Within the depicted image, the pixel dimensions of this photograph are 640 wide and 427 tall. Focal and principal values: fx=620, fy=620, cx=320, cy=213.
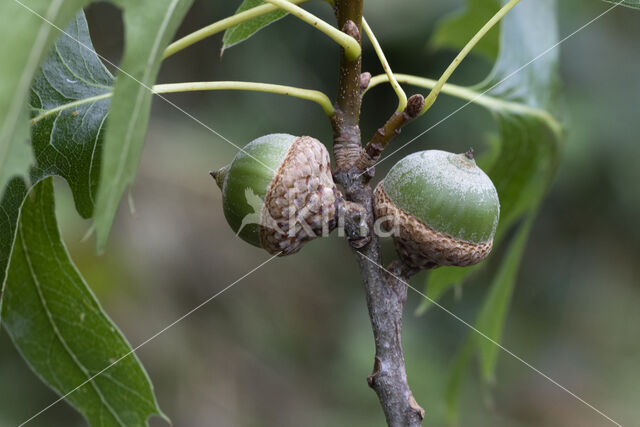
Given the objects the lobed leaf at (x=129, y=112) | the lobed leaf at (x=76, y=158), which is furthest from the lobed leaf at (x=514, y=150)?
the lobed leaf at (x=129, y=112)

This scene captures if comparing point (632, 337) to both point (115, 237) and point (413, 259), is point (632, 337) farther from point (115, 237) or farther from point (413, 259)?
point (413, 259)

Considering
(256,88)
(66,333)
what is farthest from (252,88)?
(66,333)

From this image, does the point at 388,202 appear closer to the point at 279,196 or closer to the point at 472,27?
the point at 279,196

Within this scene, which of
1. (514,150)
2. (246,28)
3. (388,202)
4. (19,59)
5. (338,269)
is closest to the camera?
(19,59)

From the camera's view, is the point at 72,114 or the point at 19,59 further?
the point at 72,114

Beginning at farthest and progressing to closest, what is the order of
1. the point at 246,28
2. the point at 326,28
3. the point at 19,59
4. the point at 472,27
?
the point at 472,27 → the point at 246,28 → the point at 326,28 → the point at 19,59

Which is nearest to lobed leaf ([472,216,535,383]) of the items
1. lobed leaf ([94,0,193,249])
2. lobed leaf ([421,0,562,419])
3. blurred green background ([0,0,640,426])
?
lobed leaf ([421,0,562,419])

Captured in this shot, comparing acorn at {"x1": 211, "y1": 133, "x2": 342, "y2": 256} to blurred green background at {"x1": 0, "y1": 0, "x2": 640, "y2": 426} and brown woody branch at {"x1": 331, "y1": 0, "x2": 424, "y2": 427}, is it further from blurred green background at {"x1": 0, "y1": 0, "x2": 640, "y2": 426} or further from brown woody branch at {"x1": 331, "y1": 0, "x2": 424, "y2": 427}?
blurred green background at {"x1": 0, "y1": 0, "x2": 640, "y2": 426}
